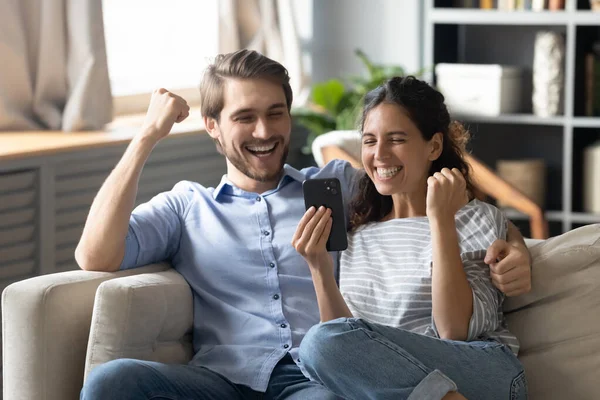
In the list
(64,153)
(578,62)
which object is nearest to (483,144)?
(578,62)

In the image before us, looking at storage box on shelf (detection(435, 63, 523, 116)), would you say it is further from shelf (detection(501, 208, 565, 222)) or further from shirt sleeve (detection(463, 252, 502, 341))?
shirt sleeve (detection(463, 252, 502, 341))

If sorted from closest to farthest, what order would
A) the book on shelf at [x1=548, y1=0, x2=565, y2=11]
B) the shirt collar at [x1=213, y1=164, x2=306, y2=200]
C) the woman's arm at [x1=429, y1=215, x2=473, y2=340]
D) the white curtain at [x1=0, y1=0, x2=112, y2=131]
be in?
the woman's arm at [x1=429, y1=215, x2=473, y2=340] → the shirt collar at [x1=213, y1=164, x2=306, y2=200] → the white curtain at [x1=0, y1=0, x2=112, y2=131] → the book on shelf at [x1=548, y1=0, x2=565, y2=11]

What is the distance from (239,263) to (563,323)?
70 cm

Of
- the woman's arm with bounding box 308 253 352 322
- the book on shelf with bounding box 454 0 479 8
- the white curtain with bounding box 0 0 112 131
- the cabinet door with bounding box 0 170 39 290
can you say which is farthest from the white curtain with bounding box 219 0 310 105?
the woman's arm with bounding box 308 253 352 322

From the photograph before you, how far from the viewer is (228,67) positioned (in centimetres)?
225

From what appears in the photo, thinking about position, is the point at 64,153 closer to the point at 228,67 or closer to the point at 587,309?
the point at 228,67

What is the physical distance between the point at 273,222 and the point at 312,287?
0.59 feet

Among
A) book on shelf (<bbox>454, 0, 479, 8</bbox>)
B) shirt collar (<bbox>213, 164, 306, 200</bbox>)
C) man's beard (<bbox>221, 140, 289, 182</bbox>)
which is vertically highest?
book on shelf (<bbox>454, 0, 479, 8</bbox>)

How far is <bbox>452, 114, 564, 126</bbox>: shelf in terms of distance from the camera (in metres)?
4.03

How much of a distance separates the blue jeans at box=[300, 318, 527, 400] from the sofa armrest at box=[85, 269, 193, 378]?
0.35 metres

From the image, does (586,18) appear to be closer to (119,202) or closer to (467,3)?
(467,3)

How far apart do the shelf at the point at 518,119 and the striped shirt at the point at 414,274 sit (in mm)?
2064

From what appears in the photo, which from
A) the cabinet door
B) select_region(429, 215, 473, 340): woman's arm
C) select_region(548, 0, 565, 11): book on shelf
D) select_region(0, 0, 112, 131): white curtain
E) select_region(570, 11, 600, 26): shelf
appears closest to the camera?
select_region(429, 215, 473, 340): woman's arm

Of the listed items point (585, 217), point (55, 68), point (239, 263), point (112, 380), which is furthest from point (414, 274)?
point (585, 217)
